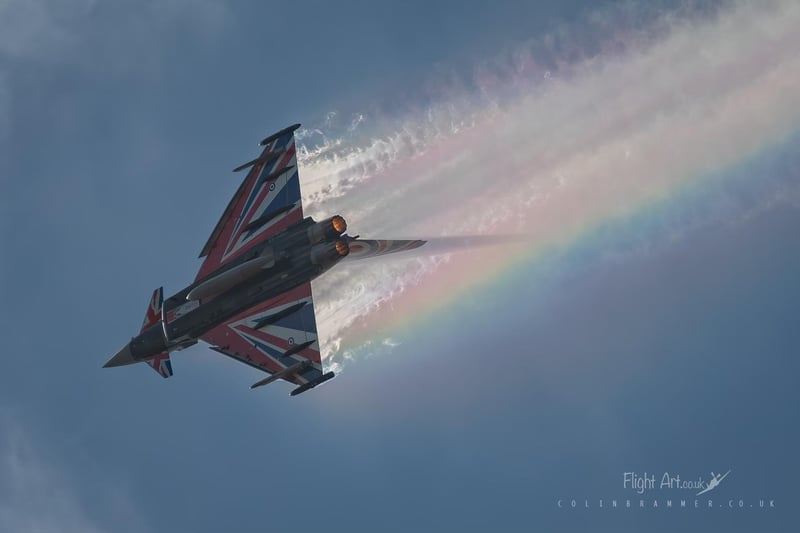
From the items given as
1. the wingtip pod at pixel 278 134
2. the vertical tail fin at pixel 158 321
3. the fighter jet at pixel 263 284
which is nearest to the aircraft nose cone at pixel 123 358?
the fighter jet at pixel 263 284

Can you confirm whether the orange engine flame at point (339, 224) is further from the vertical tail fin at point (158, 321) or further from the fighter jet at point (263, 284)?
the vertical tail fin at point (158, 321)

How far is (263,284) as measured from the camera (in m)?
52.2

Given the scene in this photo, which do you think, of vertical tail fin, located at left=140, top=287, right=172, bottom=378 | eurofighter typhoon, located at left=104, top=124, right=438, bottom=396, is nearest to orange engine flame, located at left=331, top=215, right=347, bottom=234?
eurofighter typhoon, located at left=104, top=124, right=438, bottom=396

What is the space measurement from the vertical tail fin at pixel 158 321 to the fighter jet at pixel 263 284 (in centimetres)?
5

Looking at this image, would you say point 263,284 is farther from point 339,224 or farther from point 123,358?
point 123,358

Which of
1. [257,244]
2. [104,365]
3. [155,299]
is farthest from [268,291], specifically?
[104,365]

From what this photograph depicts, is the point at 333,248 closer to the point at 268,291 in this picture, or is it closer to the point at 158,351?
the point at 268,291

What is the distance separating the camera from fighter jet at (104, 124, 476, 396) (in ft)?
169

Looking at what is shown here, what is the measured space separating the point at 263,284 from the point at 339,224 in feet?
14.8

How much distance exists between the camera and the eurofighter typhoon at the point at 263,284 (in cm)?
5166

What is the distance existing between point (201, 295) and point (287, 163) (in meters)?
7.68

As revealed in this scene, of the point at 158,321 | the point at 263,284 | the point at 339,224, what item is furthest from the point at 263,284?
the point at 158,321

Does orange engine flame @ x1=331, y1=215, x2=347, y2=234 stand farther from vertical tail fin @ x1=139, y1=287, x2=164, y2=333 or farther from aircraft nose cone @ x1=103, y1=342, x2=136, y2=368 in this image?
aircraft nose cone @ x1=103, y1=342, x2=136, y2=368

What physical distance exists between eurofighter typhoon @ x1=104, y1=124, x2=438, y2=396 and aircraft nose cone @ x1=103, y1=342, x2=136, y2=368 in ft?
0.16
